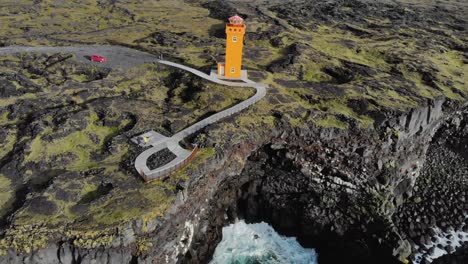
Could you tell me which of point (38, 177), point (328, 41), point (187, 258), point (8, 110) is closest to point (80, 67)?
point (8, 110)

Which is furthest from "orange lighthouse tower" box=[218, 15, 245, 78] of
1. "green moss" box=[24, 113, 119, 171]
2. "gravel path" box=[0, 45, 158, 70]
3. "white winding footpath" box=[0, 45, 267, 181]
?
"green moss" box=[24, 113, 119, 171]

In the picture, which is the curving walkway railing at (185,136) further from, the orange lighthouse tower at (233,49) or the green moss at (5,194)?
the green moss at (5,194)

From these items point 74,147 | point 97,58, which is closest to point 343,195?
point 74,147

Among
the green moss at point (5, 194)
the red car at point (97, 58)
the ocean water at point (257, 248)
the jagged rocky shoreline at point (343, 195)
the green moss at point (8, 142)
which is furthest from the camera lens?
the red car at point (97, 58)

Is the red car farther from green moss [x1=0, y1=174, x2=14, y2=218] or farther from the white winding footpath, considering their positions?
green moss [x1=0, y1=174, x2=14, y2=218]

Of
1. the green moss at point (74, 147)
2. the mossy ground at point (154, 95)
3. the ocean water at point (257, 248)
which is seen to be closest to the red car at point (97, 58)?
the mossy ground at point (154, 95)

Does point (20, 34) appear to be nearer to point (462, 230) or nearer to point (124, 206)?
point (124, 206)

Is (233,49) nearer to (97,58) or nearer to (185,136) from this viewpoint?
(185,136)
